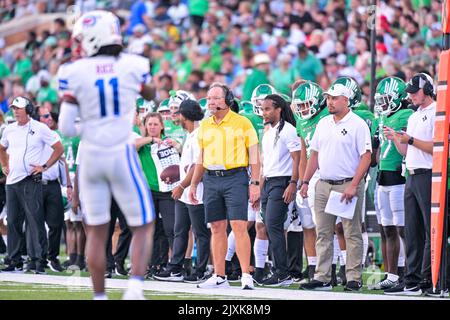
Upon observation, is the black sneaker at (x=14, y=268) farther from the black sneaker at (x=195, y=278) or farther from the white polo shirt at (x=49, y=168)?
the black sneaker at (x=195, y=278)

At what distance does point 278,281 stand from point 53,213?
383 centimetres

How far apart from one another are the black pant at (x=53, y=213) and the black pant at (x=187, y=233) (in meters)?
2.25

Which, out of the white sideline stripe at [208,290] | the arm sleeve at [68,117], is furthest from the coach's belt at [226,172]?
the arm sleeve at [68,117]

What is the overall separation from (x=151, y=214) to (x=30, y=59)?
19.8 meters

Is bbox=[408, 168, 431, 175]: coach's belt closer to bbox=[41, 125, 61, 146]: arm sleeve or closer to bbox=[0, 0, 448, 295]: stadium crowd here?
bbox=[0, 0, 448, 295]: stadium crowd

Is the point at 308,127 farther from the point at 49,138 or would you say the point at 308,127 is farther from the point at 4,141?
the point at 4,141

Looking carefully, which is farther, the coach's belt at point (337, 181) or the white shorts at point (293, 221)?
the white shorts at point (293, 221)

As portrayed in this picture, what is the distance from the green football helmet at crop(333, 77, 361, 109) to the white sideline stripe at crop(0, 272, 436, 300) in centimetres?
224

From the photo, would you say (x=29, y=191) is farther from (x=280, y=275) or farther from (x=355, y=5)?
(x=355, y=5)

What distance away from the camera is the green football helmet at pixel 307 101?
44.8 ft

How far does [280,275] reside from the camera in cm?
1353

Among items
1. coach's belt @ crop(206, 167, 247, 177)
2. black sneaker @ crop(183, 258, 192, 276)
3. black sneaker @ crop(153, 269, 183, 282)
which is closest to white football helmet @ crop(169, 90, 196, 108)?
black sneaker @ crop(183, 258, 192, 276)

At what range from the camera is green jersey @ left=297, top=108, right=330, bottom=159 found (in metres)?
13.6

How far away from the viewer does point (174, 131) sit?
50.2ft
